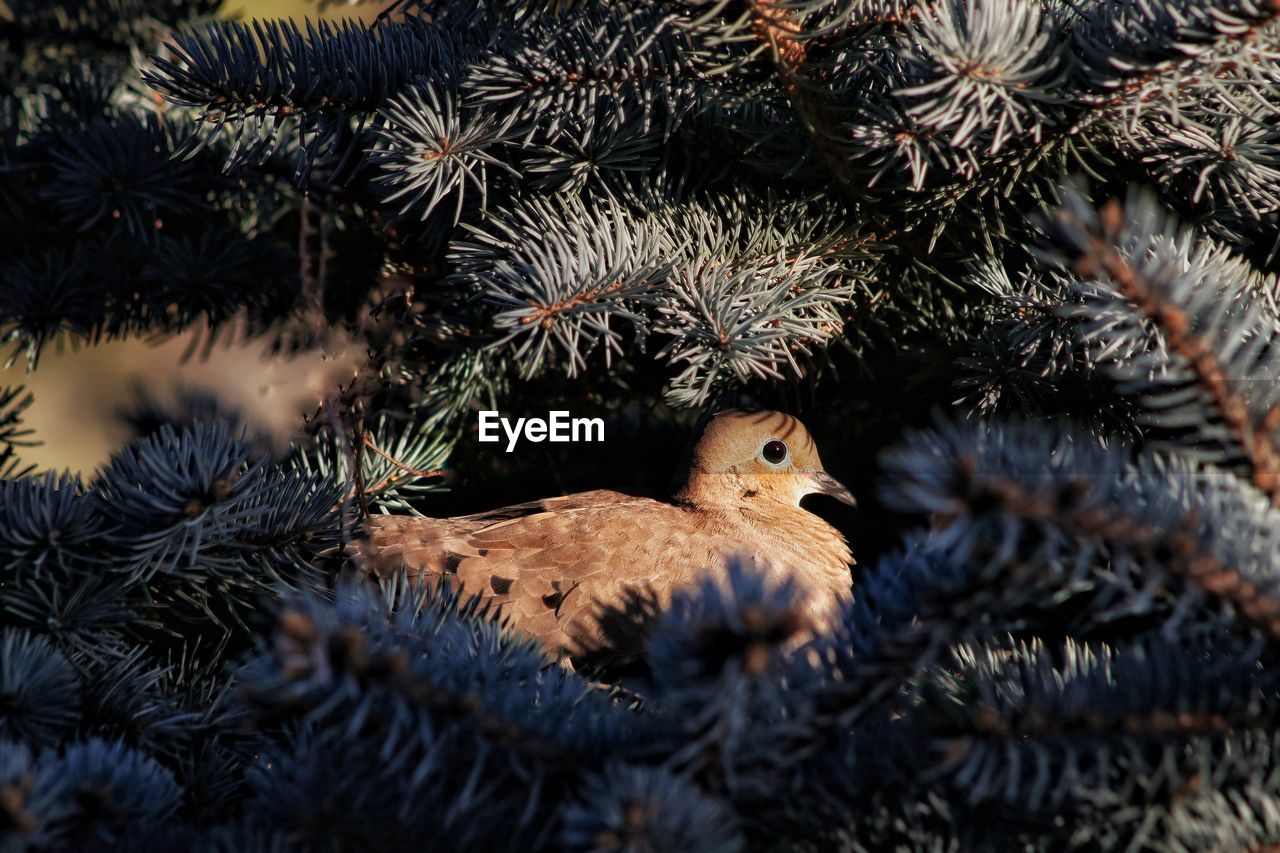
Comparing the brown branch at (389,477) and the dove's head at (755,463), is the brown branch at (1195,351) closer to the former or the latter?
the brown branch at (389,477)

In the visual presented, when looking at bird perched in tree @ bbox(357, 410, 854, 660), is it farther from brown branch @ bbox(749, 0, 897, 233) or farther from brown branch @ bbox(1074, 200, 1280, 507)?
brown branch @ bbox(1074, 200, 1280, 507)

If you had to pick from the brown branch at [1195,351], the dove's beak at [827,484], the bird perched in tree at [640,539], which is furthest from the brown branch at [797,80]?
the dove's beak at [827,484]

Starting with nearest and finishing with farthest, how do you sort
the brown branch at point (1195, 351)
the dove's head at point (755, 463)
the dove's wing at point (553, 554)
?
the brown branch at point (1195, 351)
the dove's wing at point (553, 554)
the dove's head at point (755, 463)

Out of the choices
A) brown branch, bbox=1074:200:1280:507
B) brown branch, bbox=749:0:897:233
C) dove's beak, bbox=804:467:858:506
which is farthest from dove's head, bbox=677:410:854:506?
brown branch, bbox=1074:200:1280:507

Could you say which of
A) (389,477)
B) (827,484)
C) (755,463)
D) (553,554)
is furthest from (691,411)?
(389,477)

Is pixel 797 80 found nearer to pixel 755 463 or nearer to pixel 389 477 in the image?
pixel 389 477

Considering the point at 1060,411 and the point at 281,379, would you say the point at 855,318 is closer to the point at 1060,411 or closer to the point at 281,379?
the point at 1060,411

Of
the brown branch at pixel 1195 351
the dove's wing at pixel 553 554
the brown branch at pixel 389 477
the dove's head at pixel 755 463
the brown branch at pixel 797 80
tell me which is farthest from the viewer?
the dove's head at pixel 755 463
